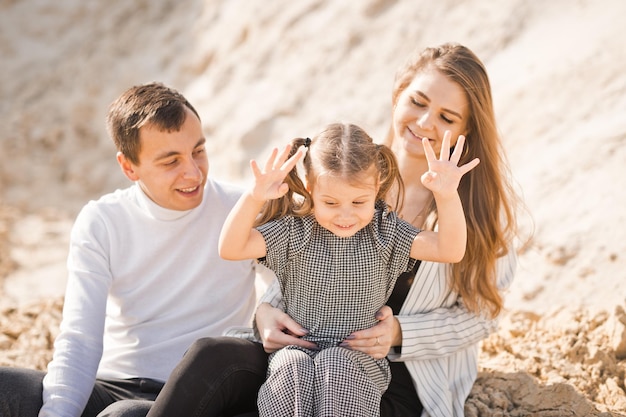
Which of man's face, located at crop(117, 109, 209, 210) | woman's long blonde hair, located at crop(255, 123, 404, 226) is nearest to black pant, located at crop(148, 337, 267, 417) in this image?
woman's long blonde hair, located at crop(255, 123, 404, 226)

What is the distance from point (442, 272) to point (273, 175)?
2.56 ft

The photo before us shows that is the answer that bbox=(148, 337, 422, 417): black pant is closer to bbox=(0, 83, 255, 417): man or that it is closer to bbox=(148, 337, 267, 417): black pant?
bbox=(148, 337, 267, 417): black pant

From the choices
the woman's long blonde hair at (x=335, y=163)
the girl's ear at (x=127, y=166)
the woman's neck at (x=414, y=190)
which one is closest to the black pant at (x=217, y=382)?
the woman's long blonde hair at (x=335, y=163)

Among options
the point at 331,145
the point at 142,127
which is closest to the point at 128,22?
the point at 142,127

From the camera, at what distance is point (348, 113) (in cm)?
548

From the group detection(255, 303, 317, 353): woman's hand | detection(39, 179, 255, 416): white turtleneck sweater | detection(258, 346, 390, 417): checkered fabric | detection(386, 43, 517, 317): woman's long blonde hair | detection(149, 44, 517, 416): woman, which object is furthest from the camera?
detection(39, 179, 255, 416): white turtleneck sweater

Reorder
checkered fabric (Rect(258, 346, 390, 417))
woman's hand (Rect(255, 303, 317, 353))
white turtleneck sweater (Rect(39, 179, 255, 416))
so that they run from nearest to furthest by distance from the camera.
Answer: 1. checkered fabric (Rect(258, 346, 390, 417))
2. woman's hand (Rect(255, 303, 317, 353))
3. white turtleneck sweater (Rect(39, 179, 255, 416))

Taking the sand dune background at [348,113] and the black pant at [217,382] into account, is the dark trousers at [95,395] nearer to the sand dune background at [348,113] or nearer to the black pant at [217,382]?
the black pant at [217,382]

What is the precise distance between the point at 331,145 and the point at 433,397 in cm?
94

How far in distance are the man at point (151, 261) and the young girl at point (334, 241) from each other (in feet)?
1.41

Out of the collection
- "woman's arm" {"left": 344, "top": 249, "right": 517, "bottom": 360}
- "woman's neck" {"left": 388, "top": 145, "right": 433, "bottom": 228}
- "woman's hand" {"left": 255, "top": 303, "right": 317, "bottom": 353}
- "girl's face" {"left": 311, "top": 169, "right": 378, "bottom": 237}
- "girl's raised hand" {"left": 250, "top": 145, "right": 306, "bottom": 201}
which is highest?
"girl's raised hand" {"left": 250, "top": 145, "right": 306, "bottom": 201}

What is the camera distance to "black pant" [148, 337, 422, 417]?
7.53 ft

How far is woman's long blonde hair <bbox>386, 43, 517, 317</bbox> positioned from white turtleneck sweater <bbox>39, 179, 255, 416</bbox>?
2.70ft

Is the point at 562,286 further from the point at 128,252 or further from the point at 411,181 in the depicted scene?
the point at 128,252
